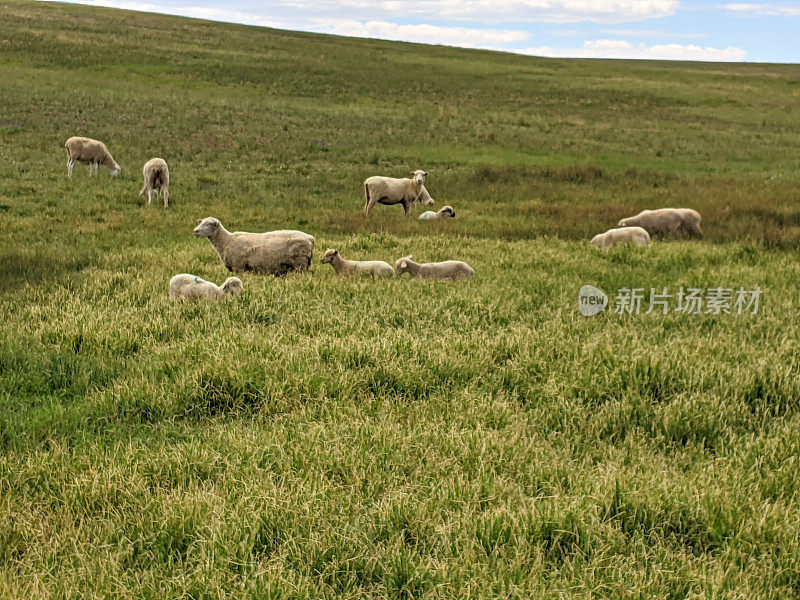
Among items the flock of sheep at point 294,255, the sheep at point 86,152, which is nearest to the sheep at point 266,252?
the flock of sheep at point 294,255

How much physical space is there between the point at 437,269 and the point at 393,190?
7708 mm

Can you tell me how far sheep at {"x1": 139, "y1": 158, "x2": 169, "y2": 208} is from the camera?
17031mm

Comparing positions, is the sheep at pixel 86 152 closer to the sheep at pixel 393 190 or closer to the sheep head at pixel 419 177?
the sheep at pixel 393 190

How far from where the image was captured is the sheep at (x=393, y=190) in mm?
17125

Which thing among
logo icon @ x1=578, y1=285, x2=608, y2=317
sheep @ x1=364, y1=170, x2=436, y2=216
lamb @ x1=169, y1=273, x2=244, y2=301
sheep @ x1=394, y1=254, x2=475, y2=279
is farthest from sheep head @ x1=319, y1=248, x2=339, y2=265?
sheep @ x1=364, y1=170, x2=436, y2=216

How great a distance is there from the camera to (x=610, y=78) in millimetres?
71188

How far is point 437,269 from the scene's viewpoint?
10.0 metres

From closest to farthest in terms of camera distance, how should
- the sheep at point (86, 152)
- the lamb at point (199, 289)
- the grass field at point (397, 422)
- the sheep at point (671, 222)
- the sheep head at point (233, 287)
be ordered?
the grass field at point (397, 422)
the lamb at point (199, 289)
the sheep head at point (233, 287)
the sheep at point (671, 222)
the sheep at point (86, 152)

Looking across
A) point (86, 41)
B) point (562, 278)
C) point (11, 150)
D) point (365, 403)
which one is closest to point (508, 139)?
point (11, 150)

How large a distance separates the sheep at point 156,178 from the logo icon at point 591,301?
40.2ft

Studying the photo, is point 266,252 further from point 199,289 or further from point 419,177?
point 419,177

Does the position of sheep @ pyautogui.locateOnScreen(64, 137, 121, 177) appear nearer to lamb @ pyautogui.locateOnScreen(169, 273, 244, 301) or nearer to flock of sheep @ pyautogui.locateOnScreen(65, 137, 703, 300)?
flock of sheep @ pyautogui.locateOnScreen(65, 137, 703, 300)

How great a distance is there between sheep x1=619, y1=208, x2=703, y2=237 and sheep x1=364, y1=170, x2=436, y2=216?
561cm

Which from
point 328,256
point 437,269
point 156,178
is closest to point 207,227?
point 328,256
